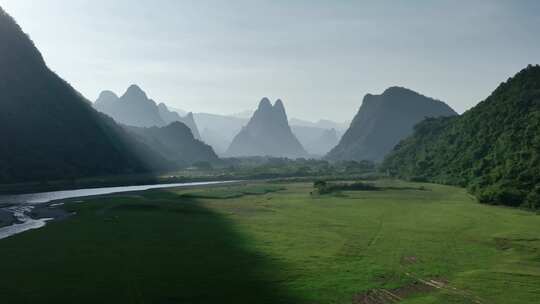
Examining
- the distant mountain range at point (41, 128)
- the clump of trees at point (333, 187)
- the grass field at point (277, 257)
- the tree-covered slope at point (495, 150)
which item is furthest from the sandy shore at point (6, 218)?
the tree-covered slope at point (495, 150)

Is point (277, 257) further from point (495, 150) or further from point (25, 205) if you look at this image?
point (495, 150)

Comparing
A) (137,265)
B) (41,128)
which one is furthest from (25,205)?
(41,128)

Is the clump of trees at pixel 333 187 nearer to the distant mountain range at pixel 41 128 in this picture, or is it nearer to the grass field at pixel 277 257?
the grass field at pixel 277 257

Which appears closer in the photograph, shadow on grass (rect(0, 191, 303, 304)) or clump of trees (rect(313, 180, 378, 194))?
shadow on grass (rect(0, 191, 303, 304))

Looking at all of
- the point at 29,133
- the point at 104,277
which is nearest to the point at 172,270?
the point at 104,277

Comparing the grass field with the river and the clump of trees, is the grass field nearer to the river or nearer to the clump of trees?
the river

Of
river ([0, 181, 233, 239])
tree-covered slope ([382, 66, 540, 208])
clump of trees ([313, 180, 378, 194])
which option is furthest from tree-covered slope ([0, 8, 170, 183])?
tree-covered slope ([382, 66, 540, 208])
